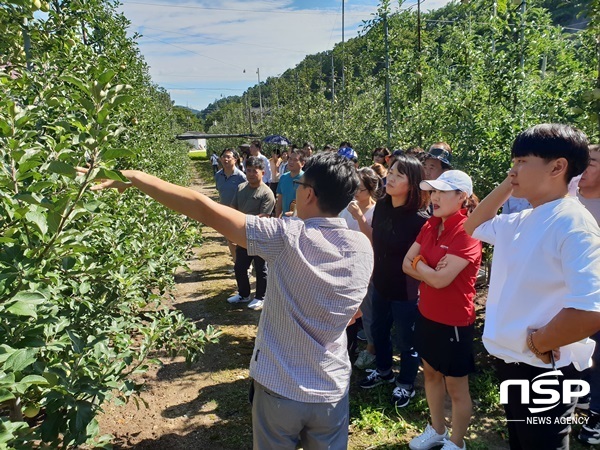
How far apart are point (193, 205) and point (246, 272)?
167 inches

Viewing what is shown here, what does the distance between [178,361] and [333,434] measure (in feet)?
9.23

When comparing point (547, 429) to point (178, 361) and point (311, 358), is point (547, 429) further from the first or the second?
point (178, 361)

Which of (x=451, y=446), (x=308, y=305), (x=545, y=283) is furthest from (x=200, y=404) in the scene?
(x=545, y=283)

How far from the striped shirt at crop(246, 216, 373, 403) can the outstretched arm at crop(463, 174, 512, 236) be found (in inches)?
Result: 30.5

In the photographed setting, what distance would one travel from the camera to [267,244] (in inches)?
62.2

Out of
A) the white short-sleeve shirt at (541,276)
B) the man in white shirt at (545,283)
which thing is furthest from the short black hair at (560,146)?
the white short-sleeve shirt at (541,276)

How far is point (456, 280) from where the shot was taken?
8.62 feet

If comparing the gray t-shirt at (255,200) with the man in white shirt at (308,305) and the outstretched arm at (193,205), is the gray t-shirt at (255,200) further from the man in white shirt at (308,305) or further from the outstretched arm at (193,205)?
the outstretched arm at (193,205)

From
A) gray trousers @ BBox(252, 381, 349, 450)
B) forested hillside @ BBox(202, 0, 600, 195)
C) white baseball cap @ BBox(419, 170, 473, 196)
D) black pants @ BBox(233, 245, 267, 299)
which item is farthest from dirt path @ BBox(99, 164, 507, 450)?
forested hillside @ BBox(202, 0, 600, 195)

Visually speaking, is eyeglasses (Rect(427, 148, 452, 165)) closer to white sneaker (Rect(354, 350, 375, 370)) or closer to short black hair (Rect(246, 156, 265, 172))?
white sneaker (Rect(354, 350, 375, 370))

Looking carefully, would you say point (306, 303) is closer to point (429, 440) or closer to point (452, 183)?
point (452, 183)

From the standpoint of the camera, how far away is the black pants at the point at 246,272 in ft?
17.7

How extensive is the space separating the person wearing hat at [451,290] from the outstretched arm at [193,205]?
1459 millimetres

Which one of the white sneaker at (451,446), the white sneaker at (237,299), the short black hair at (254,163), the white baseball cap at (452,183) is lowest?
the white sneaker at (451,446)
